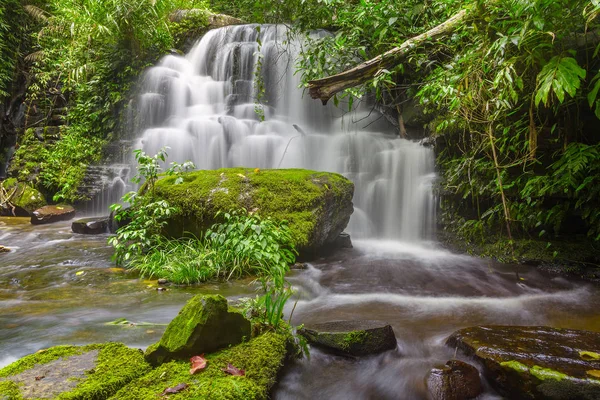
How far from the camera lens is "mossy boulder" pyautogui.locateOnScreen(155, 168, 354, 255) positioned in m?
5.16

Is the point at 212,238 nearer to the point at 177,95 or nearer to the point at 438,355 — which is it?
the point at 438,355

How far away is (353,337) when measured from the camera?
268 cm

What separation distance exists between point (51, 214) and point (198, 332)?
27.6 ft

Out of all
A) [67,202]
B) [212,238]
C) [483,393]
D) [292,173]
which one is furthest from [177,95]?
[483,393]

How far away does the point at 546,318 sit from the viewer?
3.46 meters

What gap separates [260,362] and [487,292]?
3.04m

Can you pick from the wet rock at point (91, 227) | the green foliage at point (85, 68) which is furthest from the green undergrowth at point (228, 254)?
the green foliage at point (85, 68)

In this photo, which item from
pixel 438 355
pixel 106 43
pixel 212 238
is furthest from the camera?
pixel 106 43

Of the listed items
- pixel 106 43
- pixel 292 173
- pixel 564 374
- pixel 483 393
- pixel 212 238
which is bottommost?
pixel 483 393

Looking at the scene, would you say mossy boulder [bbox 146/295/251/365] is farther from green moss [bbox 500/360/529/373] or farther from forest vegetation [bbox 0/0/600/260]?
forest vegetation [bbox 0/0/600/260]

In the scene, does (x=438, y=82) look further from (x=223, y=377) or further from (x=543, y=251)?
(x=223, y=377)

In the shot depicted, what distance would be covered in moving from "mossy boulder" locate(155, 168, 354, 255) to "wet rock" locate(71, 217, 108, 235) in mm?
2574

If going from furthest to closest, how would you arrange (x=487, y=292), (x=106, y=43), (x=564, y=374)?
(x=106, y=43), (x=487, y=292), (x=564, y=374)

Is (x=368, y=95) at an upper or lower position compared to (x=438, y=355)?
upper
